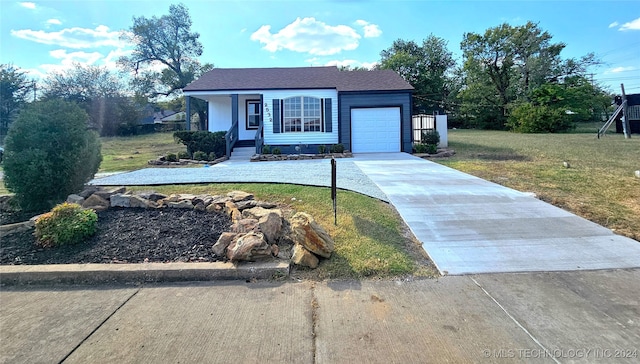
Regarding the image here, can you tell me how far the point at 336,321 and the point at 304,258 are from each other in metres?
1.19

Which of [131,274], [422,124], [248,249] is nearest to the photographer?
[131,274]

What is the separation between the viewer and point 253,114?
62.1 feet

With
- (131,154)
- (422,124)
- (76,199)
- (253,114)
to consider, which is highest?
(253,114)

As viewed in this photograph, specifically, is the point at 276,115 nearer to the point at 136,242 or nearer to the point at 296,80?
the point at 296,80

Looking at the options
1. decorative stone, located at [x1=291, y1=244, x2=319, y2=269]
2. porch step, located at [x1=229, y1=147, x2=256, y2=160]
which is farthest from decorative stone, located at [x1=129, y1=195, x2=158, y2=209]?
porch step, located at [x1=229, y1=147, x2=256, y2=160]

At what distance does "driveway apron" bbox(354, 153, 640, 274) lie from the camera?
4320mm

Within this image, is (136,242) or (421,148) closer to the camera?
(136,242)

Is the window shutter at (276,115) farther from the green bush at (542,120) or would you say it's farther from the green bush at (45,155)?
the green bush at (542,120)

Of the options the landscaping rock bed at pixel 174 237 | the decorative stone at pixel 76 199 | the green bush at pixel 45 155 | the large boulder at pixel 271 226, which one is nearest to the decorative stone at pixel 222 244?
the landscaping rock bed at pixel 174 237

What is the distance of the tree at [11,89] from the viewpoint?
3781 cm

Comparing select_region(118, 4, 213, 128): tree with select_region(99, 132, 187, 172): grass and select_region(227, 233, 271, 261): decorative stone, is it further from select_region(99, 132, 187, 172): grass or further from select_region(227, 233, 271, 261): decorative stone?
select_region(227, 233, 271, 261): decorative stone

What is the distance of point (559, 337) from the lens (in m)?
2.84

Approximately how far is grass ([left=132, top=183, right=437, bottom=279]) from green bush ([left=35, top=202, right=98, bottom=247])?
9.33 feet

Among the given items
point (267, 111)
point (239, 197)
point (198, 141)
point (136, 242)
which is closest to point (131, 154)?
point (198, 141)
